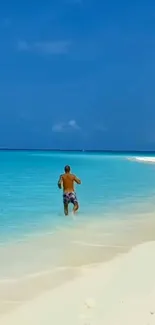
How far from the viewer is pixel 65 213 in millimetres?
12539

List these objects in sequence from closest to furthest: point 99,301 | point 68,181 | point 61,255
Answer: point 99,301
point 61,255
point 68,181

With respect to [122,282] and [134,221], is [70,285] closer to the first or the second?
[122,282]

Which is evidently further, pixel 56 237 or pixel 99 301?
pixel 56 237

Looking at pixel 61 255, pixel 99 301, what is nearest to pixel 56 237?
pixel 61 255

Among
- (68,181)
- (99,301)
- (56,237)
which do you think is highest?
(68,181)

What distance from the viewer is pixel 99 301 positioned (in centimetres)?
529

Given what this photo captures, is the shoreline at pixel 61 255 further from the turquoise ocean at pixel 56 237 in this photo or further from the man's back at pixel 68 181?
the man's back at pixel 68 181

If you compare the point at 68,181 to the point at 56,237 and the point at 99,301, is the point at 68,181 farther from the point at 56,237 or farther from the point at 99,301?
the point at 99,301

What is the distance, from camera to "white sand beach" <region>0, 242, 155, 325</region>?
188 inches

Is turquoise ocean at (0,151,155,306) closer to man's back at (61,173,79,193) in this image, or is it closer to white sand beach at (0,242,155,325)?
white sand beach at (0,242,155,325)

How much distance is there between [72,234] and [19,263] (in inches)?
104

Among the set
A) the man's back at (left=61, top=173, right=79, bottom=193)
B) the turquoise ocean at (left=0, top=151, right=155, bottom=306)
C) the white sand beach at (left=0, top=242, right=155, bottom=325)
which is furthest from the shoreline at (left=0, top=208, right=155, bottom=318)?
the man's back at (left=61, top=173, right=79, bottom=193)

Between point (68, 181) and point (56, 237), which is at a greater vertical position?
point (68, 181)

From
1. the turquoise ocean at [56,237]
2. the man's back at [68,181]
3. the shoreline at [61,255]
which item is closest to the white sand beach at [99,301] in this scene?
the shoreline at [61,255]
